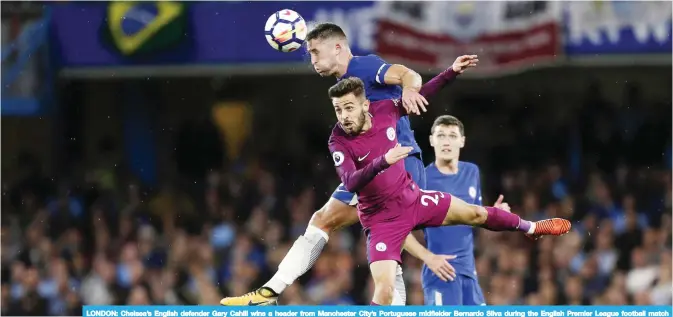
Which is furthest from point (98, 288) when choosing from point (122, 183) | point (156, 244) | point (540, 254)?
point (540, 254)

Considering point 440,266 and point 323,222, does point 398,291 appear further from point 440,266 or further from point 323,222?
point 323,222

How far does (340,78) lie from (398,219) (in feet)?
3.44

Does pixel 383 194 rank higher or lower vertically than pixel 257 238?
higher

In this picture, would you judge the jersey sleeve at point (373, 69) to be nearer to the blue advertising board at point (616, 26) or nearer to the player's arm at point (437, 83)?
the player's arm at point (437, 83)

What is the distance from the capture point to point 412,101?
7922mm

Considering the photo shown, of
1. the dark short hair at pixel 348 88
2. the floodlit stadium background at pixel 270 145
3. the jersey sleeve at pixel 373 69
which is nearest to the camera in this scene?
the dark short hair at pixel 348 88

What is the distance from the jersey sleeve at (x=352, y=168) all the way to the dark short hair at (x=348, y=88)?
1.16ft

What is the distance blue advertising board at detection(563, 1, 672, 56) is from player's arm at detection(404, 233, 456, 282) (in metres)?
7.25

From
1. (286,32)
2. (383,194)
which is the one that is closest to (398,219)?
(383,194)

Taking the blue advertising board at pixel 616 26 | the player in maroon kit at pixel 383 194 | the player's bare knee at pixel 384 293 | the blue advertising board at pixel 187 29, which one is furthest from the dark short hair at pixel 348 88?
the blue advertising board at pixel 616 26

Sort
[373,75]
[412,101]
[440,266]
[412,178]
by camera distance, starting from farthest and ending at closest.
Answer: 1. [440,266]
2. [412,178]
3. [373,75]
4. [412,101]

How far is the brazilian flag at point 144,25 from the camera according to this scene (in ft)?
51.8

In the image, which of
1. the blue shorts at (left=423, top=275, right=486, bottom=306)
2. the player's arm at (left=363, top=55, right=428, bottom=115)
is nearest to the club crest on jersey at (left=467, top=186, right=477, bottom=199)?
the blue shorts at (left=423, top=275, right=486, bottom=306)

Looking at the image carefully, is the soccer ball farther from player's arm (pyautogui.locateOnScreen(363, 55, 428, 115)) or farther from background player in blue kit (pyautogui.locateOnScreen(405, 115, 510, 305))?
background player in blue kit (pyautogui.locateOnScreen(405, 115, 510, 305))
